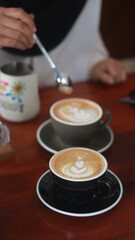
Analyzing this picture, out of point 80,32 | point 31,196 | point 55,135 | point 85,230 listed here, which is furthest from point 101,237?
point 80,32

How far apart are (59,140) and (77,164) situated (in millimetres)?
190

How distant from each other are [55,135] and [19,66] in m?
0.23

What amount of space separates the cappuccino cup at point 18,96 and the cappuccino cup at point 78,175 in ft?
0.85

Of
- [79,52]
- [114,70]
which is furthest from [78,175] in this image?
[79,52]

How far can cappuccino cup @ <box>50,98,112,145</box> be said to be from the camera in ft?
2.26

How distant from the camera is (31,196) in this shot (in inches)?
23.0

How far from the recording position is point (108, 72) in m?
1.14

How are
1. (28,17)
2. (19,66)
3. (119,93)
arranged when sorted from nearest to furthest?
1. (28,17)
2. (19,66)
3. (119,93)

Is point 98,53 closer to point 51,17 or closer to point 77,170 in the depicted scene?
point 51,17

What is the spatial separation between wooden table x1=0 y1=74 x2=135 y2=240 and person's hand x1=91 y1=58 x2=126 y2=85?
198mm

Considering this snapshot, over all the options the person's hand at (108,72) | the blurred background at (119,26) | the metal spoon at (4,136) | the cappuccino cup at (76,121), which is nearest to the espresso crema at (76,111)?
the cappuccino cup at (76,121)

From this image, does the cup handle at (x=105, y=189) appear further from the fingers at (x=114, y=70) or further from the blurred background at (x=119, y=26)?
the blurred background at (x=119, y=26)

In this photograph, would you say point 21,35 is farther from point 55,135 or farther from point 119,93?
point 119,93

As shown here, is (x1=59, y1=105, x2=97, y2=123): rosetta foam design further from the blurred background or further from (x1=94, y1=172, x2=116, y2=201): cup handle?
the blurred background
